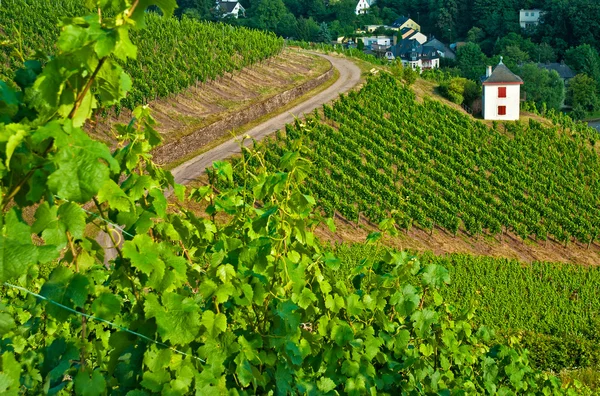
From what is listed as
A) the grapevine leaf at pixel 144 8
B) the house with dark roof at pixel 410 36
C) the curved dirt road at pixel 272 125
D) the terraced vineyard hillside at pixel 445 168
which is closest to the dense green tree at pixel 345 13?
the house with dark roof at pixel 410 36

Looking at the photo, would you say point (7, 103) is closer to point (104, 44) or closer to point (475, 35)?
point (104, 44)

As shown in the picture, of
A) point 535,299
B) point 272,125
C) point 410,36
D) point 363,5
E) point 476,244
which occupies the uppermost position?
point 272,125

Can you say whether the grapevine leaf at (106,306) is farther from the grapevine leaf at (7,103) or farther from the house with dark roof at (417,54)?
the house with dark roof at (417,54)

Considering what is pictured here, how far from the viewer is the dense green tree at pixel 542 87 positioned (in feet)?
232

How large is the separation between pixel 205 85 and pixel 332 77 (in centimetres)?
904

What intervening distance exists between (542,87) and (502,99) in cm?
3667

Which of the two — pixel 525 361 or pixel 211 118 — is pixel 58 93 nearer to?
pixel 525 361

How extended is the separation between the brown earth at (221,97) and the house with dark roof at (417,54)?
50151 mm

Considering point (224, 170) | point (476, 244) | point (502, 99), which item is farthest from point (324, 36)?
point (224, 170)

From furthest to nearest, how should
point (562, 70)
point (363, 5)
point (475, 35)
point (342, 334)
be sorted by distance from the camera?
point (363, 5), point (475, 35), point (562, 70), point (342, 334)

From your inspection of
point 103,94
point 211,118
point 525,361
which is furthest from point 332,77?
point 103,94

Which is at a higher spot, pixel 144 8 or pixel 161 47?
pixel 144 8

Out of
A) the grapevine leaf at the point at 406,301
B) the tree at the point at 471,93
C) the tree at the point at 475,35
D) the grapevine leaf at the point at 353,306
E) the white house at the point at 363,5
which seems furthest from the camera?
the white house at the point at 363,5

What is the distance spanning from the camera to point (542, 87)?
234 feet
